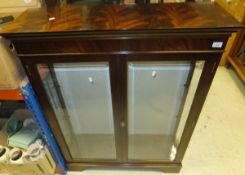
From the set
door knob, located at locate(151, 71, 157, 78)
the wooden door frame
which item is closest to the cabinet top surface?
the wooden door frame

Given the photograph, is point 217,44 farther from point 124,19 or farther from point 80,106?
point 80,106

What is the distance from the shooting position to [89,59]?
0.81 meters

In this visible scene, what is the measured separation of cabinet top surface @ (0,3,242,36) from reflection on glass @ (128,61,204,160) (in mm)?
199

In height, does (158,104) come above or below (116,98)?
below

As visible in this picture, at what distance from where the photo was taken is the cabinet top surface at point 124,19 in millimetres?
704

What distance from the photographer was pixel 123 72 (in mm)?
853

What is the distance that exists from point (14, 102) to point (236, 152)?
1.82 meters

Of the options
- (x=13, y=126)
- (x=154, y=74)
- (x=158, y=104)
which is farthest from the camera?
(x=13, y=126)

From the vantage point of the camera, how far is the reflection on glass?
3.08ft

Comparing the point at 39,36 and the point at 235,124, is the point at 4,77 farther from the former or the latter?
the point at 235,124

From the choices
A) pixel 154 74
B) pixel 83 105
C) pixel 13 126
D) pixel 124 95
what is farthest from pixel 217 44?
pixel 13 126

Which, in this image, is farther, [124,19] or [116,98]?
[116,98]

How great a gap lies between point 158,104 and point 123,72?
38 centimetres

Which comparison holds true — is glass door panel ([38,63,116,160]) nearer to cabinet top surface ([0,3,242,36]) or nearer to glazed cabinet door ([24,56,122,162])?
glazed cabinet door ([24,56,122,162])
